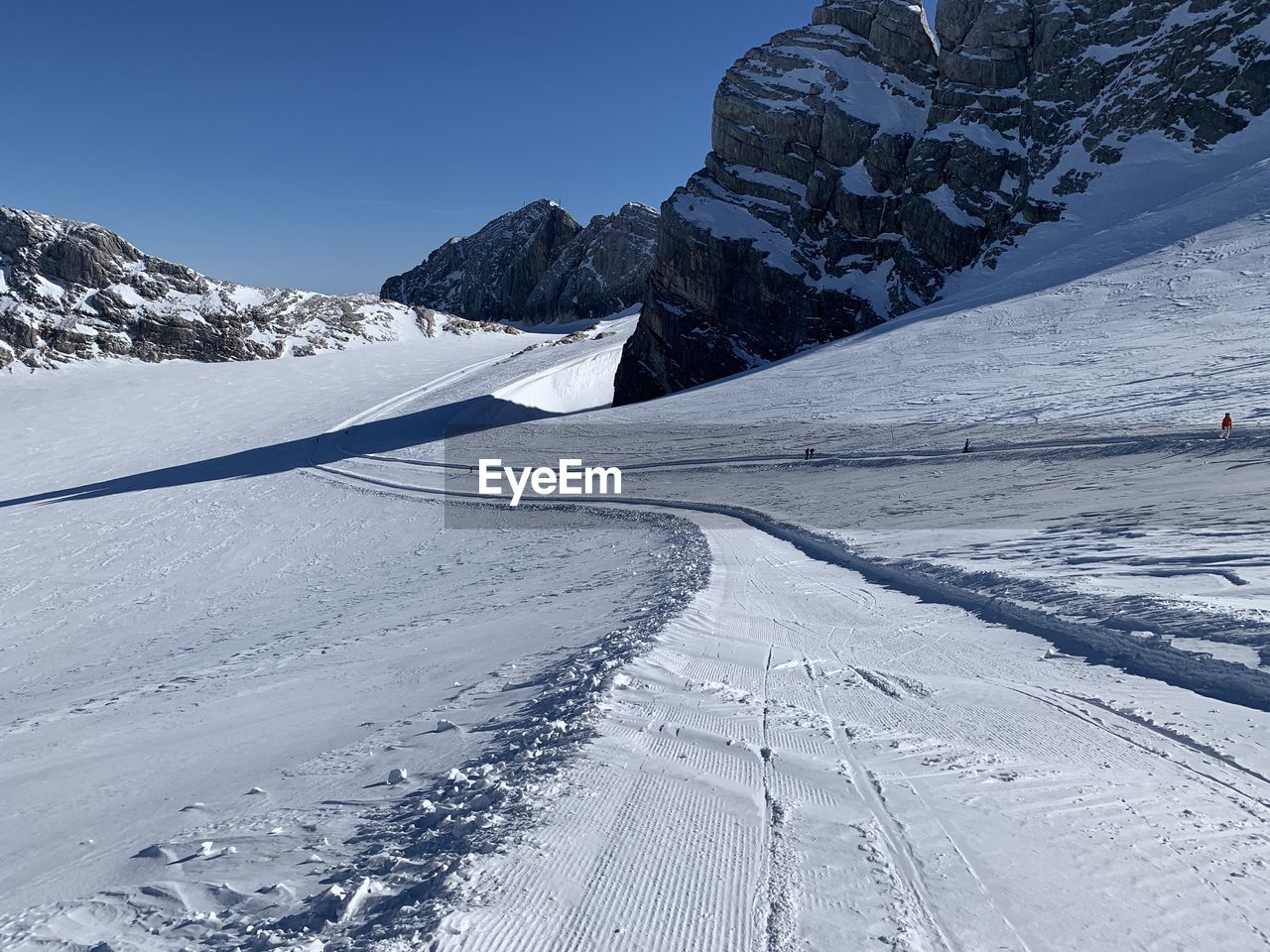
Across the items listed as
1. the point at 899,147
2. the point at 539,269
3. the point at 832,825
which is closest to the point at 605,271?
the point at 539,269

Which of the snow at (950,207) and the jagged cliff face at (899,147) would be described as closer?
the jagged cliff face at (899,147)

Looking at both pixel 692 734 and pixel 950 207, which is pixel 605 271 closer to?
pixel 950 207

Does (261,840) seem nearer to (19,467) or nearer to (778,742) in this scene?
(778,742)

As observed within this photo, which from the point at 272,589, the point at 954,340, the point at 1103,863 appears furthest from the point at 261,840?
the point at 954,340

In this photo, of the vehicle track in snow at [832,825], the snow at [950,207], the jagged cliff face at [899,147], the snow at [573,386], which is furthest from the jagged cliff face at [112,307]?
the vehicle track in snow at [832,825]

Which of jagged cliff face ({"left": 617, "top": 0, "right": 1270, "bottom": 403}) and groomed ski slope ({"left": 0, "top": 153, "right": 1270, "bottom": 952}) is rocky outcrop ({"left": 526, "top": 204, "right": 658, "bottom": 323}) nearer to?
jagged cliff face ({"left": 617, "top": 0, "right": 1270, "bottom": 403})

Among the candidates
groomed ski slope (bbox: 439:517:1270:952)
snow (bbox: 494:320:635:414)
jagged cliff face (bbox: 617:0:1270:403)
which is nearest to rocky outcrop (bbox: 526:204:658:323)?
snow (bbox: 494:320:635:414)

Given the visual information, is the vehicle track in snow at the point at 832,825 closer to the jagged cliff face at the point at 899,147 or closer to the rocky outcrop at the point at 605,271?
the jagged cliff face at the point at 899,147

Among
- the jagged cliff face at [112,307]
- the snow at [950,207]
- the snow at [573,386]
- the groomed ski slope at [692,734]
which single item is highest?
the snow at [950,207]
